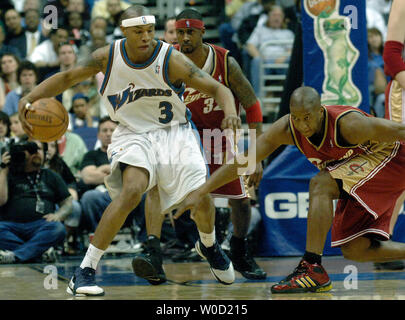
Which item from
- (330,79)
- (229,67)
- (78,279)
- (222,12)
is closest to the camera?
(78,279)

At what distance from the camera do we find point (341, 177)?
4.71m

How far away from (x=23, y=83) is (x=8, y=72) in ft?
2.73

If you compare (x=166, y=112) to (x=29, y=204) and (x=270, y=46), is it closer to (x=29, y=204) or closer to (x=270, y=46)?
(x=29, y=204)

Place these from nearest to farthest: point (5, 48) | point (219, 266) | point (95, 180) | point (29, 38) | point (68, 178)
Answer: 1. point (219, 266)
2. point (95, 180)
3. point (68, 178)
4. point (5, 48)
5. point (29, 38)

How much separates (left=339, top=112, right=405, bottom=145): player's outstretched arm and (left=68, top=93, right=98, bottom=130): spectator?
4952 mm

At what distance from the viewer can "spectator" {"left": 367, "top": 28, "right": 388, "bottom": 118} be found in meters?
9.16

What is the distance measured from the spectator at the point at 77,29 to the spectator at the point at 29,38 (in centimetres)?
46

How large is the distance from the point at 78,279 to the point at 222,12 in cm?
771

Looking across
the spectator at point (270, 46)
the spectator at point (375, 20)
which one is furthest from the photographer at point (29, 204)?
the spectator at point (375, 20)

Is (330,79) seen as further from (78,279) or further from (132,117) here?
(78,279)

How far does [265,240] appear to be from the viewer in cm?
736

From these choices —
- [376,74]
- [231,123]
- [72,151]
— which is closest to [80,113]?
[72,151]
